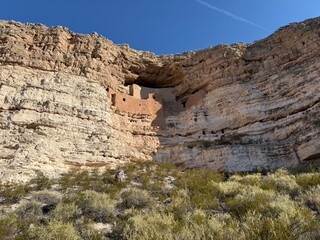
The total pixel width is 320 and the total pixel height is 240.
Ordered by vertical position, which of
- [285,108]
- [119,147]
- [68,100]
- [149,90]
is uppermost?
[149,90]

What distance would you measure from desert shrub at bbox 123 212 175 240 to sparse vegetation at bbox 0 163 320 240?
0.01 metres

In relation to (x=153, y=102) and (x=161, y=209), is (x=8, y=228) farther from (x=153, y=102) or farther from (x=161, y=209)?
(x=153, y=102)

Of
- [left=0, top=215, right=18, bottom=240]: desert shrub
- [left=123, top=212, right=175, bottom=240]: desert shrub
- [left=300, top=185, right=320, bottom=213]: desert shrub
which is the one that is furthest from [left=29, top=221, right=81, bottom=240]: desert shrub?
[left=300, top=185, right=320, bottom=213]: desert shrub

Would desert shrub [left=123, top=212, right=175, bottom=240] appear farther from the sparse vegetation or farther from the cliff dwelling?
the cliff dwelling

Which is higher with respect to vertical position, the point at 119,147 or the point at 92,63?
the point at 92,63

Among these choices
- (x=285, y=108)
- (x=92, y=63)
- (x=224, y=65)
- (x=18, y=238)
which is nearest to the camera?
(x=18, y=238)

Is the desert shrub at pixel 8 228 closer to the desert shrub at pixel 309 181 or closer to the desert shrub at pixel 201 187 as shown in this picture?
the desert shrub at pixel 201 187

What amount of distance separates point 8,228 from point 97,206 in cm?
170

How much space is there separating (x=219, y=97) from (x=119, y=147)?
5.85 metres

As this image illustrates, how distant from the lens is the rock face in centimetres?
1184

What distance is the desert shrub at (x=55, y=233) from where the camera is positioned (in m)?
4.86

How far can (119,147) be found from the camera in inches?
513

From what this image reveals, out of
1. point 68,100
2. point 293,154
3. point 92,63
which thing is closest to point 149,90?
point 92,63

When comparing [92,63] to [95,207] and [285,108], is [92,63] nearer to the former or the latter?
[285,108]
